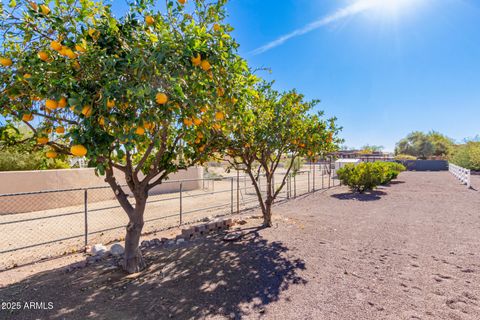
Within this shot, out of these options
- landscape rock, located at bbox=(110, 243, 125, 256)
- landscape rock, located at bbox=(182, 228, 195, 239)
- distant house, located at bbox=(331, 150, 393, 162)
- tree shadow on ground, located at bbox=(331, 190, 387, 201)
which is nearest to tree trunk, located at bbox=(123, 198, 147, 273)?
landscape rock, located at bbox=(110, 243, 125, 256)

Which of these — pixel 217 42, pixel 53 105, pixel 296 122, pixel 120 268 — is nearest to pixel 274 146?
pixel 296 122

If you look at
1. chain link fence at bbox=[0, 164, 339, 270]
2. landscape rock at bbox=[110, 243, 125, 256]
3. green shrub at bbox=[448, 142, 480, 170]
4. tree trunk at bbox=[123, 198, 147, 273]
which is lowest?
chain link fence at bbox=[0, 164, 339, 270]

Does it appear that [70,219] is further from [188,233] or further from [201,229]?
[201,229]

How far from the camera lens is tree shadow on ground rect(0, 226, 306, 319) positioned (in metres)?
3.01

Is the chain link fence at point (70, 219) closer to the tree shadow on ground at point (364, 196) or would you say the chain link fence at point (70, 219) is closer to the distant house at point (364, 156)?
the tree shadow on ground at point (364, 196)

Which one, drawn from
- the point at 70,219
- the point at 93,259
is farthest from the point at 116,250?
the point at 70,219

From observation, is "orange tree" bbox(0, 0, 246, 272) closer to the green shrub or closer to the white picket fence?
the white picket fence

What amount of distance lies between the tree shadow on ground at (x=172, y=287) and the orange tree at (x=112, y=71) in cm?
189

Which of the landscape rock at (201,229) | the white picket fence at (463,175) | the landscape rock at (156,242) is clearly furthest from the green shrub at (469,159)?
the landscape rock at (156,242)

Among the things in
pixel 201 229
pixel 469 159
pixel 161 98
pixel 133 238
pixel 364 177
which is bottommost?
pixel 201 229

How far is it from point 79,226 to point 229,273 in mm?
6531

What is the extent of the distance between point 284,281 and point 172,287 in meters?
1.61

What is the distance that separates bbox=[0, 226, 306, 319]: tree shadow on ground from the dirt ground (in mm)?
14

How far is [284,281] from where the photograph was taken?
3.73 metres
